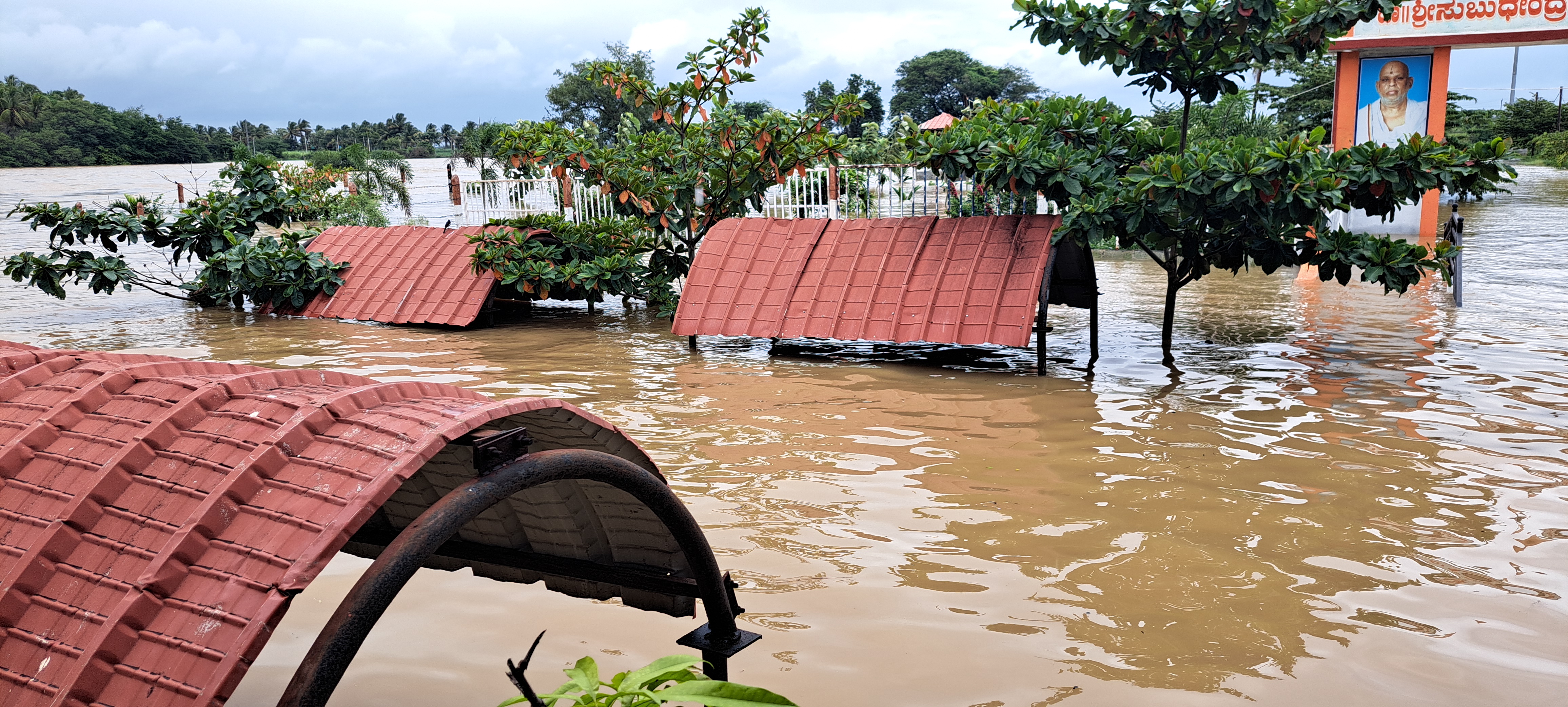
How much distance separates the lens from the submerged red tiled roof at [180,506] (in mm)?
1652

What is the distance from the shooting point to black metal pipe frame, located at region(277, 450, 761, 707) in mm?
1602

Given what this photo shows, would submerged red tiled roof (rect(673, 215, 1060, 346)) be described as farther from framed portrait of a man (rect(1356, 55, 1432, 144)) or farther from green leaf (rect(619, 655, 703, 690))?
framed portrait of a man (rect(1356, 55, 1432, 144))

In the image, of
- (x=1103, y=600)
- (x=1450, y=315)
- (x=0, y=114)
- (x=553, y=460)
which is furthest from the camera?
(x=0, y=114)

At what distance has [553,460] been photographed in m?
1.94

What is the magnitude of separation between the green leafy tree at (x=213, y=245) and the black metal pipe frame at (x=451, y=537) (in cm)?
1182

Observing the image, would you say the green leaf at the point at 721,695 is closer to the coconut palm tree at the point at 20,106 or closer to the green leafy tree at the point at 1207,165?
the green leafy tree at the point at 1207,165

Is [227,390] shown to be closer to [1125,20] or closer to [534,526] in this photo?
[534,526]

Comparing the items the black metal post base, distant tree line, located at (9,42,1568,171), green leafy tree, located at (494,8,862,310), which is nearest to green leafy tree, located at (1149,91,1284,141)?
distant tree line, located at (9,42,1568,171)

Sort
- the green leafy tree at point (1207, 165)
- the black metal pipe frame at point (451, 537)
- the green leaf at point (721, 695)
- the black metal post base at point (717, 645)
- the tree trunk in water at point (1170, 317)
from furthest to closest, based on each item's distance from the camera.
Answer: the tree trunk in water at point (1170, 317), the green leafy tree at point (1207, 165), the black metal post base at point (717, 645), the green leaf at point (721, 695), the black metal pipe frame at point (451, 537)

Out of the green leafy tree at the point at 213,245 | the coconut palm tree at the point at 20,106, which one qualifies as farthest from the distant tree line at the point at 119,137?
the green leafy tree at the point at 213,245

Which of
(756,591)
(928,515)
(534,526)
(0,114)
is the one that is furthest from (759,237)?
(0,114)

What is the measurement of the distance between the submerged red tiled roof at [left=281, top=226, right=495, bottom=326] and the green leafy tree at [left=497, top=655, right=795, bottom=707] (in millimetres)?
9821

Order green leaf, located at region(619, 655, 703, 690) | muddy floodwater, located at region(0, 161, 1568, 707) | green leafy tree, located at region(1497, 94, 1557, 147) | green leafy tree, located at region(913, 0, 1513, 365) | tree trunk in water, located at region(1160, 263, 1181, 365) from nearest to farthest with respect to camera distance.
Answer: green leaf, located at region(619, 655, 703, 690), muddy floodwater, located at region(0, 161, 1568, 707), green leafy tree, located at region(913, 0, 1513, 365), tree trunk in water, located at region(1160, 263, 1181, 365), green leafy tree, located at region(1497, 94, 1557, 147)

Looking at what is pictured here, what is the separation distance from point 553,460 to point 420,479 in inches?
36.1
